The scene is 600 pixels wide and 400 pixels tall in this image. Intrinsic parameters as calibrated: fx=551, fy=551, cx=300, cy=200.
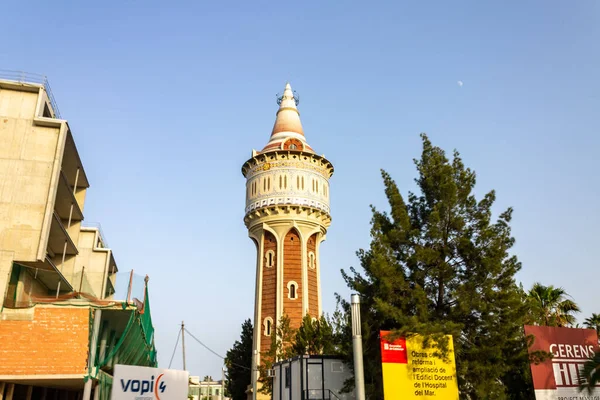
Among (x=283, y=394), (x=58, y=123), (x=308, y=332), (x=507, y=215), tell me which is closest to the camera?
(x=507, y=215)

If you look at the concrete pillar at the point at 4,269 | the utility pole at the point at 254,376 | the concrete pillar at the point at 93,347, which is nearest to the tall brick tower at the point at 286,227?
the utility pole at the point at 254,376

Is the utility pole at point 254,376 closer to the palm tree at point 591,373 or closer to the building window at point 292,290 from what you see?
the building window at point 292,290

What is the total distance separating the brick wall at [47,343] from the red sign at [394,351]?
11654 millimetres

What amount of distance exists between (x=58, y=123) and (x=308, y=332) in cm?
2010

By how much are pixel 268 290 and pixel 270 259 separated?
256 cm

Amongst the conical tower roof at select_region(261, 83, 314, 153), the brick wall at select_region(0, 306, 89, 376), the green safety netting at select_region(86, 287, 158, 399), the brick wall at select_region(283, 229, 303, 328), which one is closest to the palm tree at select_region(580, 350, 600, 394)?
the green safety netting at select_region(86, 287, 158, 399)

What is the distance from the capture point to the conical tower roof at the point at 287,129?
4775 centimetres

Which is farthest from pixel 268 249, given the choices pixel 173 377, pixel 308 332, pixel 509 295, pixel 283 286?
pixel 509 295

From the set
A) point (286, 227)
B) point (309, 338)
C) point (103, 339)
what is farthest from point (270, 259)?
point (103, 339)

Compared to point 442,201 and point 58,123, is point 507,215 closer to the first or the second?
point 442,201

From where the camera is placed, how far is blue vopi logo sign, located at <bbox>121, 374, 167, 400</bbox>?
64.9ft

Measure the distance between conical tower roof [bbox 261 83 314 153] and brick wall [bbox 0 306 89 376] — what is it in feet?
90.6

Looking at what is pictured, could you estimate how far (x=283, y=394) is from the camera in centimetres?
2728

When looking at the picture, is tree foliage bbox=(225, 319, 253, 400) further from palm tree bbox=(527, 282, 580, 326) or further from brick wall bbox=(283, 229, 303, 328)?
palm tree bbox=(527, 282, 580, 326)
